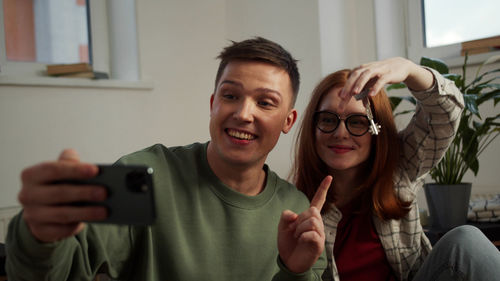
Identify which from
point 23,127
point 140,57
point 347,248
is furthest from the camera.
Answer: point 140,57

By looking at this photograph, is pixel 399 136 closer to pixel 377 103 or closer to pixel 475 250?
pixel 377 103

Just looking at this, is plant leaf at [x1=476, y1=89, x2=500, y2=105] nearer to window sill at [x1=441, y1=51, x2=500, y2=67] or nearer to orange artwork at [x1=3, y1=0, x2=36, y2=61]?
window sill at [x1=441, y1=51, x2=500, y2=67]

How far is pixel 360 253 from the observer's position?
1490 mm

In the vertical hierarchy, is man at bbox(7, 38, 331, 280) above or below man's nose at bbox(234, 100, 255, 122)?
below

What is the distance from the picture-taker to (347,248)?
1.50m

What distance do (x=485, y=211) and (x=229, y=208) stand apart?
1.25m

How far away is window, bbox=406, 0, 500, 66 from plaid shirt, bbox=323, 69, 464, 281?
117cm

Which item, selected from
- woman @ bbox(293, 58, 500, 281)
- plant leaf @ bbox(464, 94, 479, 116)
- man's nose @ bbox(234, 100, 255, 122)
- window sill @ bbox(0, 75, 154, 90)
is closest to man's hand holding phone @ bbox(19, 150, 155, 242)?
man's nose @ bbox(234, 100, 255, 122)

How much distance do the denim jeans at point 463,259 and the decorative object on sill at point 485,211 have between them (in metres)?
0.61

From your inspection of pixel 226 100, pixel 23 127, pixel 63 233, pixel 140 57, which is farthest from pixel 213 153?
pixel 140 57

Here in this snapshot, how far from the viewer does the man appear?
989 mm

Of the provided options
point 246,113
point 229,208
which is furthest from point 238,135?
point 229,208

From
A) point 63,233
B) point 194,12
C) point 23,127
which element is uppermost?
point 194,12

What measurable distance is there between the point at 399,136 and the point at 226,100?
71 centimetres
